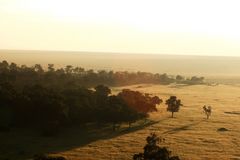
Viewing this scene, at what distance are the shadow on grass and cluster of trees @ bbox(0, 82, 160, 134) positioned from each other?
2.25 metres

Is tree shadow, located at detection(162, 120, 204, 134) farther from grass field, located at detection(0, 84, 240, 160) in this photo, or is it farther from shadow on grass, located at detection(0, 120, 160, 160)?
shadow on grass, located at detection(0, 120, 160, 160)

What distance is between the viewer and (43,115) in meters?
80.2

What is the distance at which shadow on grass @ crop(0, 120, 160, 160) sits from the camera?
203 feet

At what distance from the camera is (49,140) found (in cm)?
6944

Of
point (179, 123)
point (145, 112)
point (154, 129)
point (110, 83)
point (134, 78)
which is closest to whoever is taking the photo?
point (154, 129)

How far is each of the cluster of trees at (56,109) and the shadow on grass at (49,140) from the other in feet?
7.38

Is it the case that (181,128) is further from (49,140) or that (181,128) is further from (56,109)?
(49,140)

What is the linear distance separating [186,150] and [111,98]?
86.6 ft

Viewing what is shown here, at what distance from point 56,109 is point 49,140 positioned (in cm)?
1052

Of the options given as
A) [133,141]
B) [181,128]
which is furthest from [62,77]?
A: [133,141]

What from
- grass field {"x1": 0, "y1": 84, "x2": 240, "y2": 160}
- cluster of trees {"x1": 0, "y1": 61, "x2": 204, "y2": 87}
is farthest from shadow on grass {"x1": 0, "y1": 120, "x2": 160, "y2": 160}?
cluster of trees {"x1": 0, "y1": 61, "x2": 204, "y2": 87}

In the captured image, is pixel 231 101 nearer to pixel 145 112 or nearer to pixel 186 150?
pixel 145 112

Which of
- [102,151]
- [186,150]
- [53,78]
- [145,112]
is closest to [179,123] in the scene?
[145,112]

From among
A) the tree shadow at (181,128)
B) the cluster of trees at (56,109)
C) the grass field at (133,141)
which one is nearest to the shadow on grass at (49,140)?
the grass field at (133,141)
